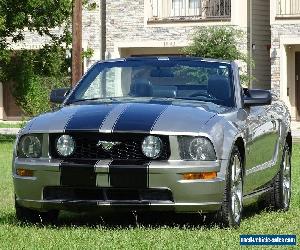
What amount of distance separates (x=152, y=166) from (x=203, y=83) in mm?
1989

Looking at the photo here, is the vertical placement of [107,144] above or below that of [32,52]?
below

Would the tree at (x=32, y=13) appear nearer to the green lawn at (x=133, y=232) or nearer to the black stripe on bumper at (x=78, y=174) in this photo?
the green lawn at (x=133, y=232)

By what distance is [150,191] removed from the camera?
11.2 metres

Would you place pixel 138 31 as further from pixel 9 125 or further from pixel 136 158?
pixel 136 158

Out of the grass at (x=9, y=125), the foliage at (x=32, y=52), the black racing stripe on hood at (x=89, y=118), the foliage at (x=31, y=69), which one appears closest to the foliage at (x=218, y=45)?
the foliage at (x=32, y=52)

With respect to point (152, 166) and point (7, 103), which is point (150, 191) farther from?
point (7, 103)

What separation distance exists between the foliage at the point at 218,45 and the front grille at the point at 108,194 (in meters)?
30.4

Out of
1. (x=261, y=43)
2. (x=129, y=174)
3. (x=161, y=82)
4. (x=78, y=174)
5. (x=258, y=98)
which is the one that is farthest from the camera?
(x=261, y=43)

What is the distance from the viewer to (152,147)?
36.3ft

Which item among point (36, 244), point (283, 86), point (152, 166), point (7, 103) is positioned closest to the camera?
point (36, 244)

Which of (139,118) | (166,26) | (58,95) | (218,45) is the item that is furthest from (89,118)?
(166,26)

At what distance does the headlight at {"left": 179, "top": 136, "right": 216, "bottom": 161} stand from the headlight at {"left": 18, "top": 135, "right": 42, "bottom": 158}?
131 centimetres

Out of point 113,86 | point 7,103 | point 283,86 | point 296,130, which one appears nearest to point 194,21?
point 283,86

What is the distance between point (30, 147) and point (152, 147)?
3.93 ft
